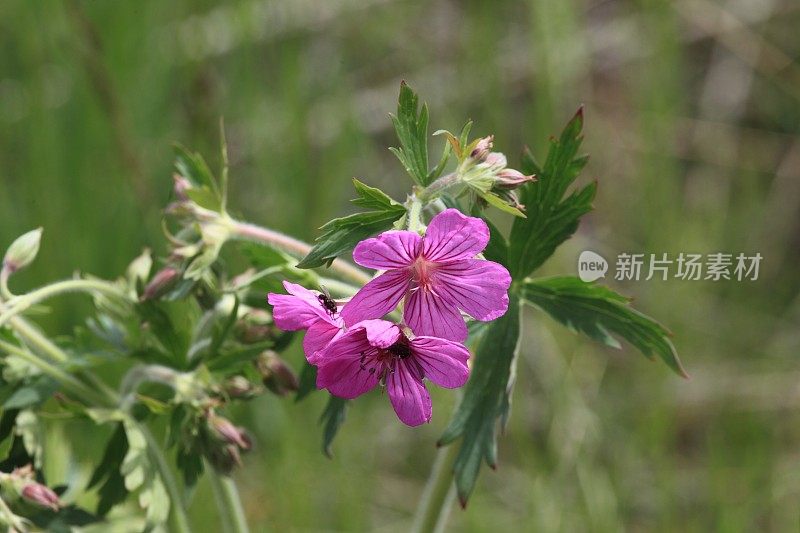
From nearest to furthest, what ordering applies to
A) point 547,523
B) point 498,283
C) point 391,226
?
point 498,283 → point 391,226 → point 547,523

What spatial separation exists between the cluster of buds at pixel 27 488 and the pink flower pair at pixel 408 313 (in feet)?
1.81

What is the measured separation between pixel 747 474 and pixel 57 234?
2641mm

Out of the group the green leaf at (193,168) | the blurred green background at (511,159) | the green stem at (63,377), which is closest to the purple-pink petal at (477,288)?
the green leaf at (193,168)

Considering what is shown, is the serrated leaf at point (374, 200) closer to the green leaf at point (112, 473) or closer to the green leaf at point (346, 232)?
the green leaf at point (346, 232)

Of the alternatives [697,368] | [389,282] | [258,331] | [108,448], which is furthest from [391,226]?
[697,368]

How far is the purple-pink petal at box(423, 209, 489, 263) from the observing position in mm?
1305

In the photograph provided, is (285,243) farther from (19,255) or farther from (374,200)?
(19,255)

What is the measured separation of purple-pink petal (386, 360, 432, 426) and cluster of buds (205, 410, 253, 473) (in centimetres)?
42

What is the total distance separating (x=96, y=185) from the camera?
3812mm

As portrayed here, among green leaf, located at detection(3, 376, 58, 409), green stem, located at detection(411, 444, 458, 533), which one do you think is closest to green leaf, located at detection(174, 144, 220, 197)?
green leaf, located at detection(3, 376, 58, 409)

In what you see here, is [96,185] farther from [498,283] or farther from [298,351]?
[498,283]

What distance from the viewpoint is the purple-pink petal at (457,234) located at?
1305 millimetres

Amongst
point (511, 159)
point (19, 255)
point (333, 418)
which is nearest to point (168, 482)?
point (333, 418)

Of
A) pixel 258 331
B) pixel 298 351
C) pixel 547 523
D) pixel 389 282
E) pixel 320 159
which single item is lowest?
pixel 547 523
